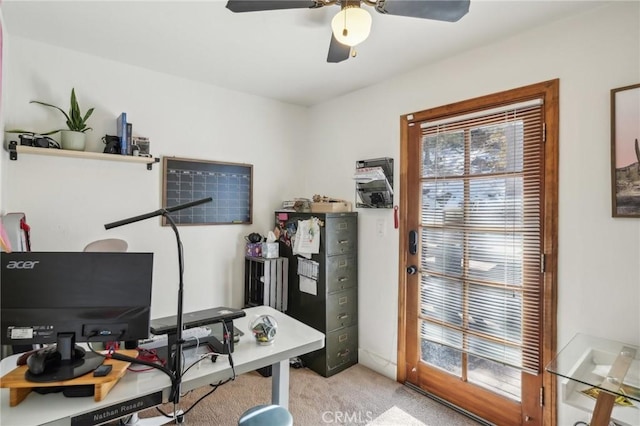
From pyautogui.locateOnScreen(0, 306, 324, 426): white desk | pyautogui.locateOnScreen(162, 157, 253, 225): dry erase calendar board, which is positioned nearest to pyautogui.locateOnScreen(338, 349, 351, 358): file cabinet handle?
pyautogui.locateOnScreen(0, 306, 324, 426): white desk

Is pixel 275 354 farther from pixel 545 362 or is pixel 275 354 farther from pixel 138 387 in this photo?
pixel 545 362

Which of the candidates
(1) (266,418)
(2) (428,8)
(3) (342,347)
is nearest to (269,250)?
(3) (342,347)

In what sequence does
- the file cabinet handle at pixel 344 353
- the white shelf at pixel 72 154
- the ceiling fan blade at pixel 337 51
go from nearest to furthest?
1. the ceiling fan blade at pixel 337 51
2. the white shelf at pixel 72 154
3. the file cabinet handle at pixel 344 353

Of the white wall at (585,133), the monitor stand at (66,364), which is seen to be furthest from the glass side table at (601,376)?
the monitor stand at (66,364)

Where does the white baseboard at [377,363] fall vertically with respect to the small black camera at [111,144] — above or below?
below

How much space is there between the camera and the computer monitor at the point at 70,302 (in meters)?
1.10

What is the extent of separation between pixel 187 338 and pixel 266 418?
0.49 metres

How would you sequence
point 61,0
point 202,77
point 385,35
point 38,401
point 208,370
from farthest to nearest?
point 202,77 → point 385,35 → point 61,0 → point 208,370 → point 38,401

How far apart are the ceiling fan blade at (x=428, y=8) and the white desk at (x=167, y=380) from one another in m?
1.60

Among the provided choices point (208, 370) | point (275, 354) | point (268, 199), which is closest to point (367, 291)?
point (268, 199)

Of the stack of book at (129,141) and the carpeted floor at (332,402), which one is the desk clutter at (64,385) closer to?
the carpeted floor at (332,402)

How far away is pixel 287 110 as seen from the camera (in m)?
3.58

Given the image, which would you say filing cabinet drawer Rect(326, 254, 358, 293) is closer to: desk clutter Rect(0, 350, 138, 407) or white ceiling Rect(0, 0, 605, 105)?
white ceiling Rect(0, 0, 605, 105)

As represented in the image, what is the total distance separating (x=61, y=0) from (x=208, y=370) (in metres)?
2.14
